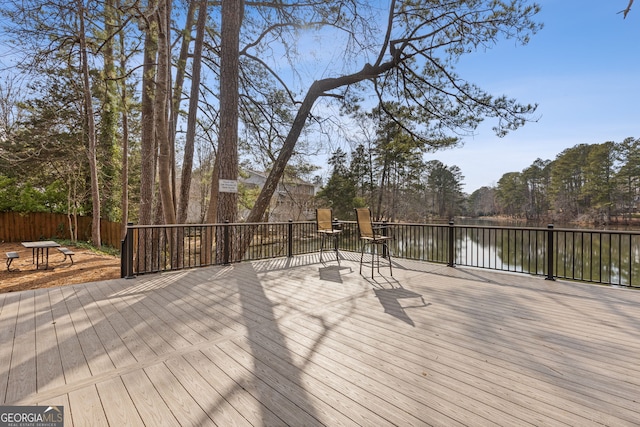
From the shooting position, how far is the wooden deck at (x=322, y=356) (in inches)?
55.6

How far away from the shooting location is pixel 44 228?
10641mm

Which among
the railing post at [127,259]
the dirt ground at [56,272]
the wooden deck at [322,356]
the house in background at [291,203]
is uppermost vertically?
the house in background at [291,203]

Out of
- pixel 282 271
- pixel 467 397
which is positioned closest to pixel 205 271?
pixel 282 271

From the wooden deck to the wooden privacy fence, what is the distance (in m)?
9.30

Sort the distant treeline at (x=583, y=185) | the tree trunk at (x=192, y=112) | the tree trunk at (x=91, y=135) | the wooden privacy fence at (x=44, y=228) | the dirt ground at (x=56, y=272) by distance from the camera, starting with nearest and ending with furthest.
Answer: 1. the dirt ground at (x=56, y=272)
2. the tree trunk at (x=91, y=135)
3. the tree trunk at (x=192, y=112)
4. the wooden privacy fence at (x=44, y=228)
5. the distant treeline at (x=583, y=185)

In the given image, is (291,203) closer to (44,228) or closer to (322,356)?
(44,228)

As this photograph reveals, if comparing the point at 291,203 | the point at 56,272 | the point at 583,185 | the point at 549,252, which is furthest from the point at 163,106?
the point at 583,185

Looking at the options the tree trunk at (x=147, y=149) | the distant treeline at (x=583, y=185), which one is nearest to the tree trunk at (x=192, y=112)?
the tree trunk at (x=147, y=149)

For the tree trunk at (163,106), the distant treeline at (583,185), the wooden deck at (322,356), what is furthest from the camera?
the distant treeline at (583,185)

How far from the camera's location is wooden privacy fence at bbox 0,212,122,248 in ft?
33.0

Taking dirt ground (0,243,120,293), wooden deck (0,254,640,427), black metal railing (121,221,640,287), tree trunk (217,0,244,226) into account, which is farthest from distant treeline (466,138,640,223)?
dirt ground (0,243,120,293)

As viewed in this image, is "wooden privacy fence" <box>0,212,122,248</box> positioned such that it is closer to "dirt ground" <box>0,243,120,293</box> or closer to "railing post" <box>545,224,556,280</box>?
"dirt ground" <box>0,243,120,293</box>

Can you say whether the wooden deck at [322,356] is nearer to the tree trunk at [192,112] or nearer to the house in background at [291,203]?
the tree trunk at [192,112]

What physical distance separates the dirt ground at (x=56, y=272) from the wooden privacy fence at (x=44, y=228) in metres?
3.31
